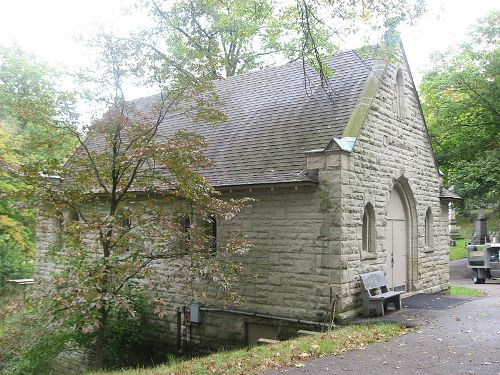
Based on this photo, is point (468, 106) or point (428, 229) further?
point (468, 106)

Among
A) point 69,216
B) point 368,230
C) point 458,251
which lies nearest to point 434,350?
point 368,230

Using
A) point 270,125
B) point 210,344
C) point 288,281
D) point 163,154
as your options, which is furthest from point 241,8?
point 210,344

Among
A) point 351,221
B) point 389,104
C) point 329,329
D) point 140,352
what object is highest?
point 389,104

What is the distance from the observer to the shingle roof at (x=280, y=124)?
→ 12.0m

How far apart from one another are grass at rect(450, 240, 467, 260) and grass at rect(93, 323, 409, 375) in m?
22.7

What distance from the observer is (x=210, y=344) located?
12.8 metres

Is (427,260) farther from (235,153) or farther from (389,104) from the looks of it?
(235,153)

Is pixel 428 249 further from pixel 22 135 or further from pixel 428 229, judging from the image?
pixel 22 135

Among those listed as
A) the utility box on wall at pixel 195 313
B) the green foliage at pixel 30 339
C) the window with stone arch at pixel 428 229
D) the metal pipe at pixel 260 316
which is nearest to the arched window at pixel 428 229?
the window with stone arch at pixel 428 229

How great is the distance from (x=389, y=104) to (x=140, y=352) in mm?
9301

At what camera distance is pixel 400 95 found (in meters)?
14.4

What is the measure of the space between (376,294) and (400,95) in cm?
590

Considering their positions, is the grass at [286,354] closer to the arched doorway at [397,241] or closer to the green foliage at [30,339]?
the green foliage at [30,339]

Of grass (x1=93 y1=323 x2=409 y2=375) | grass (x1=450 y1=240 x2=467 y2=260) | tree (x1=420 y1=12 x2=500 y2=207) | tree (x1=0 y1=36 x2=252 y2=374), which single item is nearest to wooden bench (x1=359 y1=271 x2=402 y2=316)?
grass (x1=93 y1=323 x2=409 y2=375)
